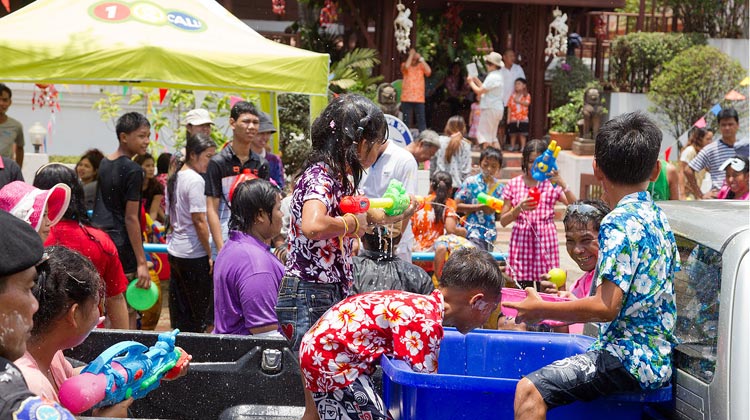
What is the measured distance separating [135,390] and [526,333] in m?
1.51

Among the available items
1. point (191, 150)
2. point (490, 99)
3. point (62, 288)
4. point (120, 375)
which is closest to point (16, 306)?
point (62, 288)

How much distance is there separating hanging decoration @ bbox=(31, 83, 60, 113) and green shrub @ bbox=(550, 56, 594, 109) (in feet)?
30.5

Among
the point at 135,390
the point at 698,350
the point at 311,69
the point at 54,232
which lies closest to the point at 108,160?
the point at 54,232

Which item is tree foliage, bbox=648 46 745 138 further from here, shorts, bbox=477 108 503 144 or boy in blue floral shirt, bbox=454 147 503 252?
boy in blue floral shirt, bbox=454 147 503 252

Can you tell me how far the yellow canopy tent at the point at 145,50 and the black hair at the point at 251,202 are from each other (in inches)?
106

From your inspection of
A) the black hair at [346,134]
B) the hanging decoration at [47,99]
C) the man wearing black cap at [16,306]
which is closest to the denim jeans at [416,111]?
the hanging decoration at [47,99]

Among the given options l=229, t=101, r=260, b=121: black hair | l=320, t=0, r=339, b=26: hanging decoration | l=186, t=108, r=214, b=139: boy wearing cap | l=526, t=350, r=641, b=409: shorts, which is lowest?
l=526, t=350, r=641, b=409: shorts

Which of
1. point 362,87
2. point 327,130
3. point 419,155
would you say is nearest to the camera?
point 327,130

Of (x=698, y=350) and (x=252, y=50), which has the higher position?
(x=252, y=50)

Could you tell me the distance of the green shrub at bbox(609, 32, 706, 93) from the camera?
1808cm

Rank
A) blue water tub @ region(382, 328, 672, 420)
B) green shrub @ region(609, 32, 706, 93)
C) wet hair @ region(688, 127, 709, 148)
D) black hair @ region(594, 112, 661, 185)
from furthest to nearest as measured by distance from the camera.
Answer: green shrub @ region(609, 32, 706, 93) < wet hair @ region(688, 127, 709, 148) < black hair @ region(594, 112, 661, 185) < blue water tub @ region(382, 328, 672, 420)

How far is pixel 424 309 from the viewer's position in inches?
124

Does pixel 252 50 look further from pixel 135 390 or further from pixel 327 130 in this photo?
pixel 135 390

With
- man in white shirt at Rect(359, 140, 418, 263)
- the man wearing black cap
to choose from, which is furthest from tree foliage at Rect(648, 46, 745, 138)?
the man wearing black cap
